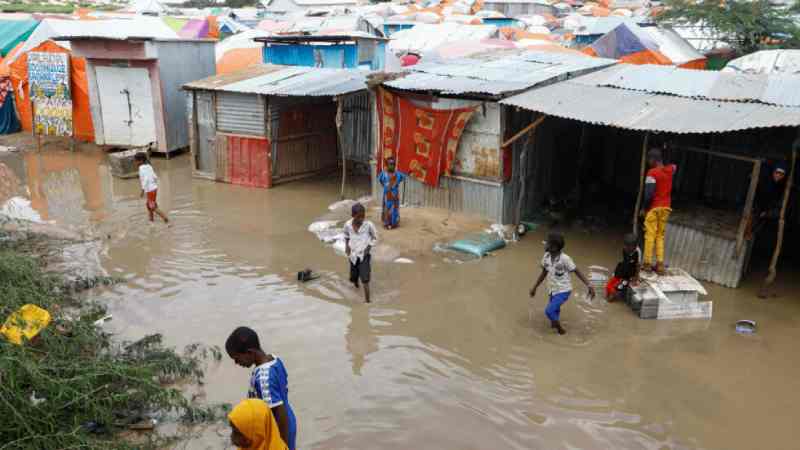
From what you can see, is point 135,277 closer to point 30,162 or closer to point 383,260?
point 383,260

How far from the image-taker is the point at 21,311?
16.5 feet

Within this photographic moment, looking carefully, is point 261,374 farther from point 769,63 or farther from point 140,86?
point 769,63

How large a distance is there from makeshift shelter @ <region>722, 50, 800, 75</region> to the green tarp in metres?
23.0

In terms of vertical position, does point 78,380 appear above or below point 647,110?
below

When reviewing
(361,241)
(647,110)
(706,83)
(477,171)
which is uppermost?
(706,83)

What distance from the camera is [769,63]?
1656cm

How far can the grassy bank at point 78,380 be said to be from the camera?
401cm

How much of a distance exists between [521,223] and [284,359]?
5.32 m

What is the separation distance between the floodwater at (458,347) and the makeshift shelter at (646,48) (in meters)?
12.9

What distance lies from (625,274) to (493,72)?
15.3 feet

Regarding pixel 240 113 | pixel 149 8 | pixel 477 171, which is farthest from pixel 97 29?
pixel 149 8

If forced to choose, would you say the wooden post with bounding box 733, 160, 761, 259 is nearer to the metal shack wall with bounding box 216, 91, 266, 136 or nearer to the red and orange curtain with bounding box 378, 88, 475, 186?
the red and orange curtain with bounding box 378, 88, 475, 186

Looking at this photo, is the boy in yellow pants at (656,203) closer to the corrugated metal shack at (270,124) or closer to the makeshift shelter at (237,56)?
the corrugated metal shack at (270,124)

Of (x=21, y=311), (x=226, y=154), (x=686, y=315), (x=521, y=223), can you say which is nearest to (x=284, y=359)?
(x=21, y=311)
